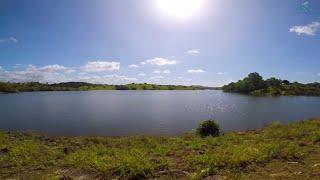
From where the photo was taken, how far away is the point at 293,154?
658 inches

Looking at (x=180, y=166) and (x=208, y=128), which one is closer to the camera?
(x=180, y=166)

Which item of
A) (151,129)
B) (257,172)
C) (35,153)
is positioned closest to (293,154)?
(257,172)

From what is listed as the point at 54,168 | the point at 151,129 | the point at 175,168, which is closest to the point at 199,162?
the point at 175,168

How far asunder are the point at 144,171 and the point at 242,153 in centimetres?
540

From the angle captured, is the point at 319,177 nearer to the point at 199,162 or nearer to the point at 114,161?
the point at 199,162

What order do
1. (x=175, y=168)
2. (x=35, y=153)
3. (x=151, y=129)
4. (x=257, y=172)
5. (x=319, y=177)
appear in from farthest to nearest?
1. (x=151, y=129)
2. (x=35, y=153)
3. (x=175, y=168)
4. (x=257, y=172)
5. (x=319, y=177)

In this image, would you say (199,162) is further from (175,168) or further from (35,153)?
(35,153)

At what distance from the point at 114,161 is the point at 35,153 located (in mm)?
7571

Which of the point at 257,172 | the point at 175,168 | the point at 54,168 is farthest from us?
the point at 54,168

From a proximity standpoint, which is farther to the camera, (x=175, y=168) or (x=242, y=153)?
(x=242, y=153)

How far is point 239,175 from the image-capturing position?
12930 millimetres

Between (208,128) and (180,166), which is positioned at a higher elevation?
(180,166)

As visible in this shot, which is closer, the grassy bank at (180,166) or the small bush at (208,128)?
the grassy bank at (180,166)

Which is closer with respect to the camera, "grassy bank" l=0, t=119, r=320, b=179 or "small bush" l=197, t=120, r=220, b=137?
"grassy bank" l=0, t=119, r=320, b=179
